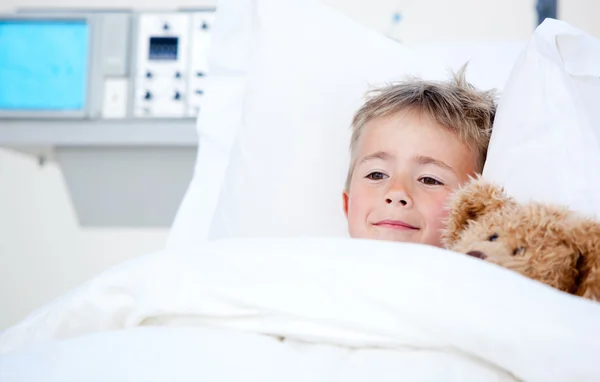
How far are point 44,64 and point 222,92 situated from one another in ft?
2.17

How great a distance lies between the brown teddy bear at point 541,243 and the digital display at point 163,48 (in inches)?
46.7

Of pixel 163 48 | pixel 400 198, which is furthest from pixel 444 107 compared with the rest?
pixel 163 48

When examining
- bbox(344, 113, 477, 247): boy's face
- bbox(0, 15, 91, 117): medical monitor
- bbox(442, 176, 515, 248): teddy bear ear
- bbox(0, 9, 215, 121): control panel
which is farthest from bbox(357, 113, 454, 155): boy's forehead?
bbox(0, 15, 91, 117): medical monitor

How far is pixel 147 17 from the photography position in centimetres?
172

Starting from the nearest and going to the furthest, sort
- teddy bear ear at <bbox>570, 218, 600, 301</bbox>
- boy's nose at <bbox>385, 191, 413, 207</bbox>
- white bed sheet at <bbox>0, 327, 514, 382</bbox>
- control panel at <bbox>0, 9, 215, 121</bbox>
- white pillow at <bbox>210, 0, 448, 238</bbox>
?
white bed sheet at <bbox>0, 327, 514, 382</bbox> < teddy bear ear at <bbox>570, 218, 600, 301</bbox> < boy's nose at <bbox>385, 191, 413, 207</bbox> < white pillow at <bbox>210, 0, 448, 238</bbox> < control panel at <bbox>0, 9, 215, 121</bbox>

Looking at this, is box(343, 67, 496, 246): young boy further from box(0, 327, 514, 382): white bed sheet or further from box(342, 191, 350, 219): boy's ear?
box(0, 327, 514, 382): white bed sheet

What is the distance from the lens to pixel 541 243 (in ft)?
2.19

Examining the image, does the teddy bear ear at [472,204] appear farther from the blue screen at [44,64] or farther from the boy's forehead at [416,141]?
the blue screen at [44,64]

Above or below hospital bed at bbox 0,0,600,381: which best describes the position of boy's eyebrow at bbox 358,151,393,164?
above

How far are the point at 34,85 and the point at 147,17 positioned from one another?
363 millimetres

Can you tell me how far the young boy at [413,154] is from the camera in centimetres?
98

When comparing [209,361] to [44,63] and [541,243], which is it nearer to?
[541,243]

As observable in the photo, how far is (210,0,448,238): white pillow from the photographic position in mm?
1129

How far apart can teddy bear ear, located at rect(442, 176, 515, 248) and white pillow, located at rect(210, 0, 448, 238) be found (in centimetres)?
37
